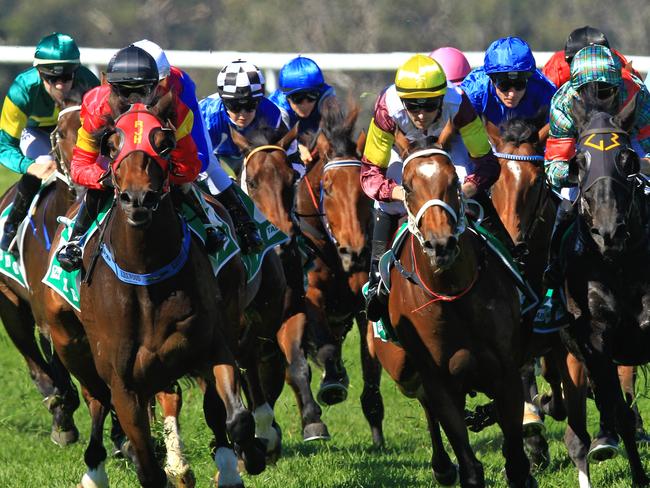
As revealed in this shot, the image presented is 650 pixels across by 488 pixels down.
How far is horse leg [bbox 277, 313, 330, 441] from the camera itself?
9328mm

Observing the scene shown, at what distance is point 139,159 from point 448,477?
2.71 m

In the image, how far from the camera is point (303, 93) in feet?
35.6

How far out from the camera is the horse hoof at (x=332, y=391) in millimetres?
9586

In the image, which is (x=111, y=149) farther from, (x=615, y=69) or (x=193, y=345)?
(x=615, y=69)

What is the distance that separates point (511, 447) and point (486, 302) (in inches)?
28.0

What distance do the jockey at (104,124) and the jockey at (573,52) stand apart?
2.66 metres

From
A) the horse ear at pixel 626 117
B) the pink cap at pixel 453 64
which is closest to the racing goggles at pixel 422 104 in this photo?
the horse ear at pixel 626 117

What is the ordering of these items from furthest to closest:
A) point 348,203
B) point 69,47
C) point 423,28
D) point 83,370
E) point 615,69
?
point 423,28 → point 348,203 → point 69,47 → point 83,370 → point 615,69

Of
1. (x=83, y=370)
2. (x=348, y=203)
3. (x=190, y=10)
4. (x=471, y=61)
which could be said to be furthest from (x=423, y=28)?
(x=83, y=370)

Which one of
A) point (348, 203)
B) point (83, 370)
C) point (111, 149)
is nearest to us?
point (111, 149)

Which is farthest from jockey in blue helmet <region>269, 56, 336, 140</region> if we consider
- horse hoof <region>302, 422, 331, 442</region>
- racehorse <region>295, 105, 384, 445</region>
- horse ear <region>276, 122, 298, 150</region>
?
horse hoof <region>302, 422, 331, 442</region>

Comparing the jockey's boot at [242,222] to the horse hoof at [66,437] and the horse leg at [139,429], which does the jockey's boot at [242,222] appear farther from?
the horse hoof at [66,437]

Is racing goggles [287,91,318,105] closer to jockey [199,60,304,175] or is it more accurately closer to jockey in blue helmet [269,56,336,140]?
jockey in blue helmet [269,56,336,140]

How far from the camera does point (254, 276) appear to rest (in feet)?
28.2
